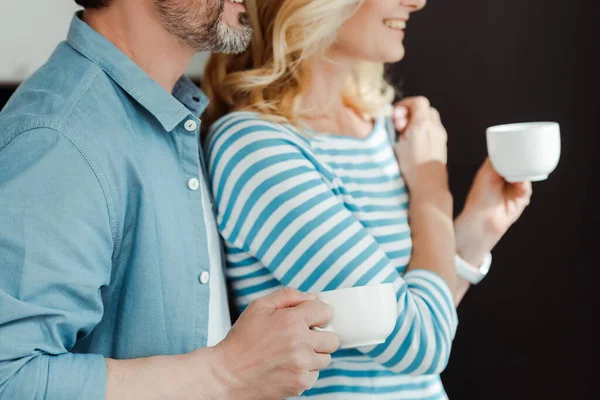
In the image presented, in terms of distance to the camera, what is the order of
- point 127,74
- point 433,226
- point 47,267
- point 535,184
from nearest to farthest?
1. point 47,267
2. point 127,74
3. point 433,226
4. point 535,184

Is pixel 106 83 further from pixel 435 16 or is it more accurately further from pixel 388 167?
pixel 435 16

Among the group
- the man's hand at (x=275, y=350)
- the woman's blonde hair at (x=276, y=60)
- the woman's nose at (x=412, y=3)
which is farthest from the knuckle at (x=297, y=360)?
the woman's nose at (x=412, y=3)

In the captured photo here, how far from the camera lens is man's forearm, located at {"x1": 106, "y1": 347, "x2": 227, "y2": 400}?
0.95m

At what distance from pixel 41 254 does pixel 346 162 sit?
615mm

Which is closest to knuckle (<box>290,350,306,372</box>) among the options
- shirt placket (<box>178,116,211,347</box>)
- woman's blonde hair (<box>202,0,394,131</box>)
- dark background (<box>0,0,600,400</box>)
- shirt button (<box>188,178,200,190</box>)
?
shirt placket (<box>178,116,211,347</box>)

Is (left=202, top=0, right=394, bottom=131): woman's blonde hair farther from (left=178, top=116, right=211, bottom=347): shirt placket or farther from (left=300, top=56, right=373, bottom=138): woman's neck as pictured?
(left=178, top=116, right=211, bottom=347): shirt placket

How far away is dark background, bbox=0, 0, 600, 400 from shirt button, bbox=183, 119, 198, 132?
89cm

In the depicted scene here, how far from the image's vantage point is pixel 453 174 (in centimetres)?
199

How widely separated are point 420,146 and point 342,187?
0.83 ft

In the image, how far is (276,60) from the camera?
1.40m

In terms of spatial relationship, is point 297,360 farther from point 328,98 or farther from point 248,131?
point 328,98

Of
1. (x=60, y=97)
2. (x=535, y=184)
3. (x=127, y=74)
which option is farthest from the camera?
(x=535, y=184)

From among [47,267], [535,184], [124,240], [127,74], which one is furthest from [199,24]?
[535,184]

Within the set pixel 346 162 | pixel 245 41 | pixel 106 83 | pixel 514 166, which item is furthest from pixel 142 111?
pixel 514 166
